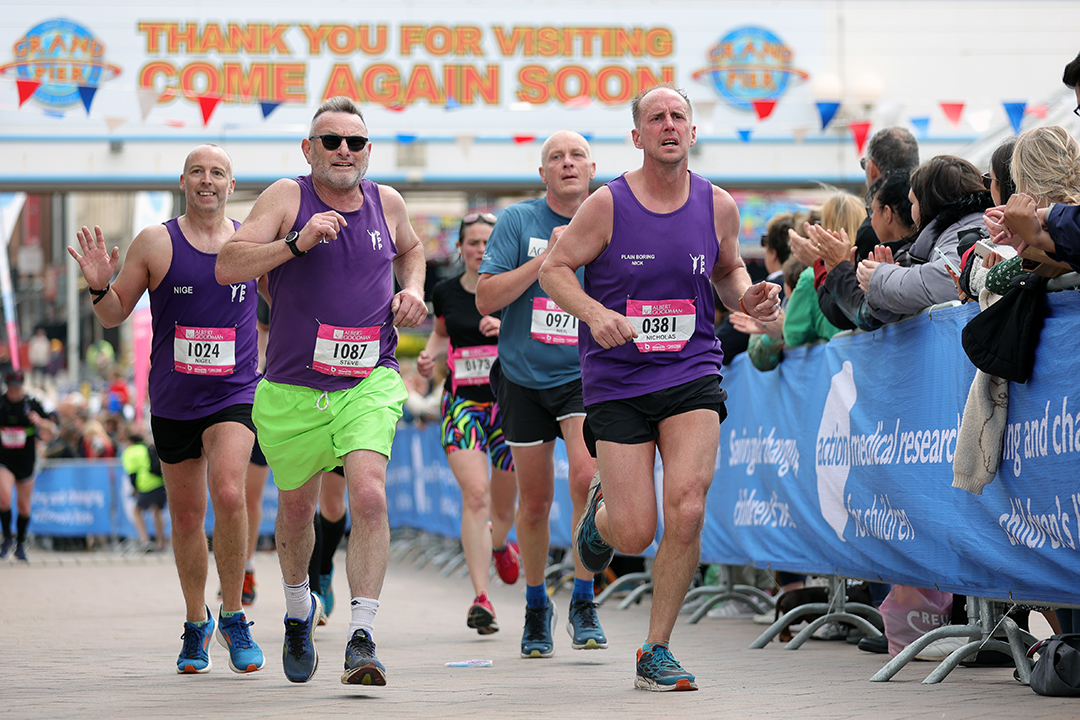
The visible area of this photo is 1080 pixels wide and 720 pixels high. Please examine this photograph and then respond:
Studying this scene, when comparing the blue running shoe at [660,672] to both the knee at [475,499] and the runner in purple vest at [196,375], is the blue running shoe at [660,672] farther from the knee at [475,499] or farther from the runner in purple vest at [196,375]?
the knee at [475,499]

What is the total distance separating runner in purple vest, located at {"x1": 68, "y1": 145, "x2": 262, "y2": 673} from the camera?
5.97 metres

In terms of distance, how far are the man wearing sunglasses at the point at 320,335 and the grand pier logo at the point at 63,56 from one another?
12.8m

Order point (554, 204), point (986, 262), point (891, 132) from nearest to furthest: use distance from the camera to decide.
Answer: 1. point (986, 262)
2. point (554, 204)
3. point (891, 132)

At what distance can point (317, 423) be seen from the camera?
530 cm

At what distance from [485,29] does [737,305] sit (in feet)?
42.3

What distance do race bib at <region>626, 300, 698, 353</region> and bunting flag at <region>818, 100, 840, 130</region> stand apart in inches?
364

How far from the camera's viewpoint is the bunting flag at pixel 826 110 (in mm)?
14011

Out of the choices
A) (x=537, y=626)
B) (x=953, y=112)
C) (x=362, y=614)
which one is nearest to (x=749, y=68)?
(x=953, y=112)

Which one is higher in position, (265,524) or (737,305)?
(737,305)

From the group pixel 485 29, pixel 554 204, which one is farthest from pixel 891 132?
pixel 485 29

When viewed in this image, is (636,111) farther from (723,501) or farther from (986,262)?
(723,501)

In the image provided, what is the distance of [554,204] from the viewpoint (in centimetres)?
677

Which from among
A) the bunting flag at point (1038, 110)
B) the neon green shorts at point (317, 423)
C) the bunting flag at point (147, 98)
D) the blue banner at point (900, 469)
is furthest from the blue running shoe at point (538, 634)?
the bunting flag at point (1038, 110)

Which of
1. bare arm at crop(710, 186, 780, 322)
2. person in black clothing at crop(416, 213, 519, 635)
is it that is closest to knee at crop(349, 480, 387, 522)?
bare arm at crop(710, 186, 780, 322)
